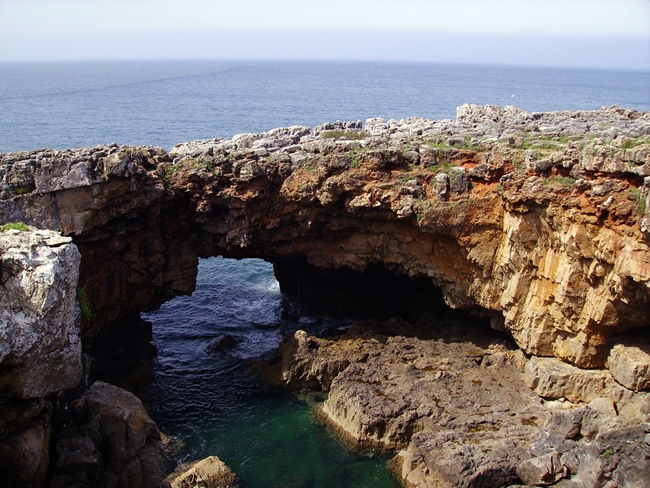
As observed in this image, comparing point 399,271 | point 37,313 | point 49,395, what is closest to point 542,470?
point 399,271

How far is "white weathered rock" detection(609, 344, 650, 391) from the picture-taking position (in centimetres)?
2298

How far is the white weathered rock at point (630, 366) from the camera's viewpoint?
23.0 m

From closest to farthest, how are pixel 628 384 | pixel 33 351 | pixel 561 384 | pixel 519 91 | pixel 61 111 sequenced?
pixel 33 351 < pixel 628 384 < pixel 561 384 < pixel 61 111 < pixel 519 91

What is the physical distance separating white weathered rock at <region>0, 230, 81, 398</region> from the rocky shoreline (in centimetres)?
6

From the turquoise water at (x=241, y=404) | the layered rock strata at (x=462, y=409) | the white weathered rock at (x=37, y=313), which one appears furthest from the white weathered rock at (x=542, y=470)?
the white weathered rock at (x=37, y=313)

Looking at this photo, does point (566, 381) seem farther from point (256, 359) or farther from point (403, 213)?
point (256, 359)

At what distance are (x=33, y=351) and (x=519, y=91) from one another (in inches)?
6680

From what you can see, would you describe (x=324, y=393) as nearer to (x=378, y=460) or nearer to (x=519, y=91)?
(x=378, y=460)

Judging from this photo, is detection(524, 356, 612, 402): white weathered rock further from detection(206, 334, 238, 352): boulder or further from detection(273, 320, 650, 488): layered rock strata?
detection(206, 334, 238, 352): boulder

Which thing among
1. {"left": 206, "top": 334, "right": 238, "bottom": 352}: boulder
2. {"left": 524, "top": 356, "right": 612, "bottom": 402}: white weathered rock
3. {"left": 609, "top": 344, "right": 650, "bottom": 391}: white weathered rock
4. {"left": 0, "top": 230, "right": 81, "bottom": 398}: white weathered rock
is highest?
{"left": 0, "top": 230, "right": 81, "bottom": 398}: white weathered rock

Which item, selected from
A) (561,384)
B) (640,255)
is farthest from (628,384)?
(640,255)

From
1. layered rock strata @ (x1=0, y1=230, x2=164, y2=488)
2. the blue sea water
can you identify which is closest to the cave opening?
layered rock strata @ (x1=0, y1=230, x2=164, y2=488)

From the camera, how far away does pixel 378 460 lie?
24266 millimetres

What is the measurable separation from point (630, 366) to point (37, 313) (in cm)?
2055
